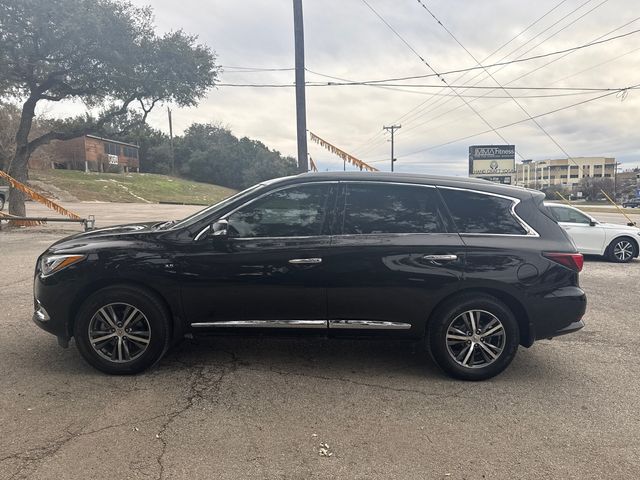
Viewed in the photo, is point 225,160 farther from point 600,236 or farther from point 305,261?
point 305,261

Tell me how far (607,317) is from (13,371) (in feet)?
23.1

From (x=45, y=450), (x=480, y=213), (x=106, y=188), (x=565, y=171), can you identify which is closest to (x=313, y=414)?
(x=45, y=450)

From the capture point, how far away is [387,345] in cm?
486

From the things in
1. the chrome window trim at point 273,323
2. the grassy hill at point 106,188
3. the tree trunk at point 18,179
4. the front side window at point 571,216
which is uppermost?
the grassy hill at point 106,188

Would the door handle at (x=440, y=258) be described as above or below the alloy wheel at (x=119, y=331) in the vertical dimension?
above

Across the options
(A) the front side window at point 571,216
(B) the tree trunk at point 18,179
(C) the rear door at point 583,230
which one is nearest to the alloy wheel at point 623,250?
(C) the rear door at point 583,230

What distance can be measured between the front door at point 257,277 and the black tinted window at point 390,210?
12.1 inches

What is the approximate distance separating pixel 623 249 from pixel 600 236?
2.12 feet

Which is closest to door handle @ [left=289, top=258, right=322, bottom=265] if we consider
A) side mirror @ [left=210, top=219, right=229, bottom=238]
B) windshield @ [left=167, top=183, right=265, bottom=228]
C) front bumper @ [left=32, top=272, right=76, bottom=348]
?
side mirror @ [left=210, top=219, right=229, bottom=238]

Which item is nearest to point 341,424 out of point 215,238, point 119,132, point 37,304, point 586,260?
point 215,238

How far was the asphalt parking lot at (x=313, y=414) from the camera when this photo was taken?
279cm

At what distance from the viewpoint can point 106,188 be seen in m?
47.2

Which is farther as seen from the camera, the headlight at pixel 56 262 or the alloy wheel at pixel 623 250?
the alloy wheel at pixel 623 250

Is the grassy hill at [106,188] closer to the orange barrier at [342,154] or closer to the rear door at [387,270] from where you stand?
the orange barrier at [342,154]
